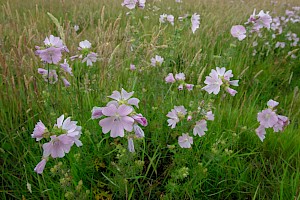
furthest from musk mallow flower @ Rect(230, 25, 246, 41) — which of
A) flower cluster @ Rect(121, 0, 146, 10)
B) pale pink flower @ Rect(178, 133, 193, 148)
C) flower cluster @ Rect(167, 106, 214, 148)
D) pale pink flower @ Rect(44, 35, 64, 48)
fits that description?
pale pink flower @ Rect(44, 35, 64, 48)

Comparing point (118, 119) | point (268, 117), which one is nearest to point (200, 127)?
point (268, 117)

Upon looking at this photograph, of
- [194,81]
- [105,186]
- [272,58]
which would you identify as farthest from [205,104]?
[272,58]

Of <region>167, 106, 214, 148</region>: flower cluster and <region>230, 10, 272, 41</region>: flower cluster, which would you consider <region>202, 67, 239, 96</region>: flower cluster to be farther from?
<region>230, 10, 272, 41</region>: flower cluster

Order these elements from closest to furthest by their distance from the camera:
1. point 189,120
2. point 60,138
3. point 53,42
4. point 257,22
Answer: point 60,138
point 53,42
point 189,120
point 257,22

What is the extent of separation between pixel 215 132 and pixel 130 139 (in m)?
0.96

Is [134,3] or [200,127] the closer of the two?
[200,127]

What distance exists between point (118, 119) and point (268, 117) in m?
0.89

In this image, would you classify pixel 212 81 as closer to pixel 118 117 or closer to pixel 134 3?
pixel 118 117

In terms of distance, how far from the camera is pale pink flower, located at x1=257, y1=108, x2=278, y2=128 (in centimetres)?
153

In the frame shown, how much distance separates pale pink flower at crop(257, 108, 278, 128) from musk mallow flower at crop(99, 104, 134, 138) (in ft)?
2.68

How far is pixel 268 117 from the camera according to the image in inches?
61.7

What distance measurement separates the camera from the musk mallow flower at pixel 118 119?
3.40 ft

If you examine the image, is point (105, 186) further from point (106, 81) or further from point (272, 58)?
point (272, 58)

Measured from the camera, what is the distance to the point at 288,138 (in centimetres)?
205
